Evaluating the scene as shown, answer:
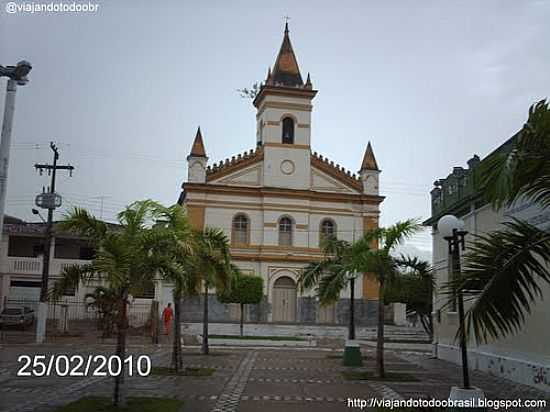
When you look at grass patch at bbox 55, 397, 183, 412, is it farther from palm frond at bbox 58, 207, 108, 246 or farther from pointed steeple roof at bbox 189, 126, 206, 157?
pointed steeple roof at bbox 189, 126, 206, 157

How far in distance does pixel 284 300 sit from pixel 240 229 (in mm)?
5100

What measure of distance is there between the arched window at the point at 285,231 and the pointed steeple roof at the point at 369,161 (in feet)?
20.0

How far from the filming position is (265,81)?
135ft

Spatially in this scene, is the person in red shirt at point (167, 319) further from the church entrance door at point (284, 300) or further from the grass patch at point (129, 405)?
the grass patch at point (129, 405)

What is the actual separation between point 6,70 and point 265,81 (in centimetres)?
3170

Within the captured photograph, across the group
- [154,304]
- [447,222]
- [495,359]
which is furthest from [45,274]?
[447,222]

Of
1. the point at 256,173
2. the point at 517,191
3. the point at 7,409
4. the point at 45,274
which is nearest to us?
the point at 517,191

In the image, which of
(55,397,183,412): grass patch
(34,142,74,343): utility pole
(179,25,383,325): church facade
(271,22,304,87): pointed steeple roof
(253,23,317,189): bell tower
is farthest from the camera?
(271,22,304,87): pointed steeple roof

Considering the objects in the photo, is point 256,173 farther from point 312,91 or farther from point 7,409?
point 7,409

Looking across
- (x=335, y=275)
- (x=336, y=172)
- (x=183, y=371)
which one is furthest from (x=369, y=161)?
(x=183, y=371)

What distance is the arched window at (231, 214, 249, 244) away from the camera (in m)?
38.6

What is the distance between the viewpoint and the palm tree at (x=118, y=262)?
9.80 meters

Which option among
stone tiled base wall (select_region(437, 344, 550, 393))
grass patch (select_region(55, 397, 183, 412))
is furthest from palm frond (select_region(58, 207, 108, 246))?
stone tiled base wall (select_region(437, 344, 550, 393))

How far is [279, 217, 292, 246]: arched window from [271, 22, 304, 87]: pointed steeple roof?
8999 mm
